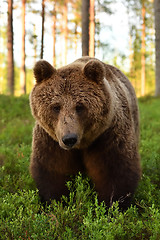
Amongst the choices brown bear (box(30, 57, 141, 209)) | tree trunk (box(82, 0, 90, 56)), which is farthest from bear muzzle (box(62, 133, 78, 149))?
tree trunk (box(82, 0, 90, 56))

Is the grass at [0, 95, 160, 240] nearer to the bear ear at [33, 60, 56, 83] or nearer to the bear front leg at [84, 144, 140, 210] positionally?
the bear front leg at [84, 144, 140, 210]

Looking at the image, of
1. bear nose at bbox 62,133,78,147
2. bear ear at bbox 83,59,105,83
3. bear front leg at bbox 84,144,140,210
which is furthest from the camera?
bear front leg at bbox 84,144,140,210

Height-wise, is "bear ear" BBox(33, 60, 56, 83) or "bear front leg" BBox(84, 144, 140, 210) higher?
"bear ear" BBox(33, 60, 56, 83)

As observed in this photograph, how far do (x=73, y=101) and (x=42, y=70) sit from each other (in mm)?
622

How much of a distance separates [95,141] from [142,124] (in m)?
6.30

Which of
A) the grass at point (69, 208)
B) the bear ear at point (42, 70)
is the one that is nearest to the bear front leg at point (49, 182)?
the grass at point (69, 208)

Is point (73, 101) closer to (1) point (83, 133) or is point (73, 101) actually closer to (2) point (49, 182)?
(1) point (83, 133)

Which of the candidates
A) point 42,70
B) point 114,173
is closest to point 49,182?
point 114,173

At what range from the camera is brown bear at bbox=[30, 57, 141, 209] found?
3531 mm

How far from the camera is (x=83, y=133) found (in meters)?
3.66

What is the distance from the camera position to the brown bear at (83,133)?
353cm

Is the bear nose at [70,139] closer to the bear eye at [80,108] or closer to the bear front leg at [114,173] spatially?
the bear eye at [80,108]

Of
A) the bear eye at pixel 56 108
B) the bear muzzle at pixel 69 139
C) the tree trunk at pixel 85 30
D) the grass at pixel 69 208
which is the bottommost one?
the grass at pixel 69 208

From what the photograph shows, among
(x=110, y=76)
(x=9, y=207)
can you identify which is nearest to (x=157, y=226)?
(x=9, y=207)
